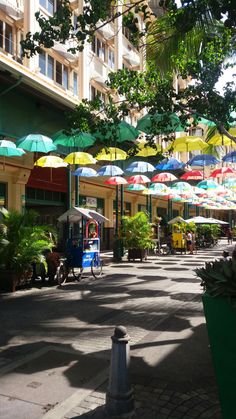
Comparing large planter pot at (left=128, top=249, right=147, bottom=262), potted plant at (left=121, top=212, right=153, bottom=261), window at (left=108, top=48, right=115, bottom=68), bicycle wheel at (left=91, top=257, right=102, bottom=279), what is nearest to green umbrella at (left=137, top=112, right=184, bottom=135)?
bicycle wheel at (left=91, top=257, right=102, bottom=279)

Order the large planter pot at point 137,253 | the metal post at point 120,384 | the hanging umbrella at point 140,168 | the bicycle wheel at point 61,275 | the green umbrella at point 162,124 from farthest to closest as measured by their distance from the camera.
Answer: the large planter pot at point 137,253 < the hanging umbrella at point 140,168 < the bicycle wheel at point 61,275 < the green umbrella at point 162,124 < the metal post at point 120,384

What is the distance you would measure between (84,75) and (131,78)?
49.5 feet

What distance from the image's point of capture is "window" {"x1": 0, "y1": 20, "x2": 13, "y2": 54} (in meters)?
18.9

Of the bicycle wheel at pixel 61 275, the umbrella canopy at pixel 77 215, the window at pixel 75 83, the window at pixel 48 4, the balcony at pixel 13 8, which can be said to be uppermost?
the window at pixel 48 4

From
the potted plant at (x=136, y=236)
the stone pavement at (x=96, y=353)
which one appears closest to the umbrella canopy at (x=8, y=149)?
the stone pavement at (x=96, y=353)

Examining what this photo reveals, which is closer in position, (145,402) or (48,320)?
(145,402)

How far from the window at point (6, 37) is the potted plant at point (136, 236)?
9888 mm

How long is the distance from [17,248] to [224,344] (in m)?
8.73

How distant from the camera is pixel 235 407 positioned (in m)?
3.56

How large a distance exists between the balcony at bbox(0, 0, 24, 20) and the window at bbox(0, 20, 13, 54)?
0.52m

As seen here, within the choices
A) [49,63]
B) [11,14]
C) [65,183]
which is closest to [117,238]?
[65,183]

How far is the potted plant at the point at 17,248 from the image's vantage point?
11.2m

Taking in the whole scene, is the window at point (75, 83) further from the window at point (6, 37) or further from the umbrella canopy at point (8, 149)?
the umbrella canopy at point (8, 149)

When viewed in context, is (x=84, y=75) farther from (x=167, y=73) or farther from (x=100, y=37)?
(x=167, y=73)
